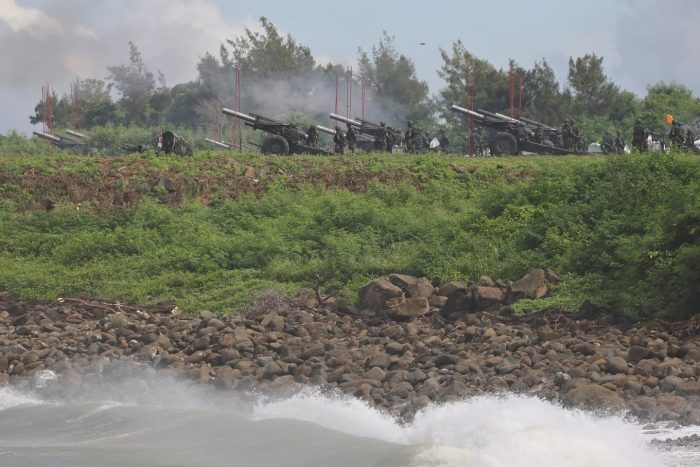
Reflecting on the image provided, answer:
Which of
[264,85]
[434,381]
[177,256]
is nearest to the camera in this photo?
[434,381]

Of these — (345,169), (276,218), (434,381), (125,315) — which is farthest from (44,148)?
(434,381)

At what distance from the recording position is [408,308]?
53.6 ft

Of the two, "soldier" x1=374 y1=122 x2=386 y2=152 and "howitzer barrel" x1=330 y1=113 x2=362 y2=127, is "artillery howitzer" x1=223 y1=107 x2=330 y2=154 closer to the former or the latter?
"soldier" x1=374 y1=122 x2=386 y2=152

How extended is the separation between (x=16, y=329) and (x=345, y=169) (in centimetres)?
1304

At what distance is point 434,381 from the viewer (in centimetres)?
1231

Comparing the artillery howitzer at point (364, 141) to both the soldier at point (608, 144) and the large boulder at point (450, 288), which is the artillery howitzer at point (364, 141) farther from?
the large boulder at point (450, 288)

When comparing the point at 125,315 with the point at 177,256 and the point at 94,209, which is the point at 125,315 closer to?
the point at 177,256

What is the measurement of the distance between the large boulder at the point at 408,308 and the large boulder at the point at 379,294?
9.3 inches

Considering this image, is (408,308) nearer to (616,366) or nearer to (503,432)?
(616,366)

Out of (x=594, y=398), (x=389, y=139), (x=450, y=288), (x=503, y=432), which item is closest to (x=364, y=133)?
(x=389, y=139)

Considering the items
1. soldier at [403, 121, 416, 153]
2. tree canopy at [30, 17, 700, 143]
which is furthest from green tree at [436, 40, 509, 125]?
soldier at [403, 121, 416, 153]

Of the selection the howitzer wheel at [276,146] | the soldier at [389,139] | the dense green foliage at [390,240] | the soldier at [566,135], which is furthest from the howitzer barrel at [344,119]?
the dense green foliage at [390,240]

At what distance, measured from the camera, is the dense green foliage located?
1600 cm

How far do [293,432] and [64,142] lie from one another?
46100mm
